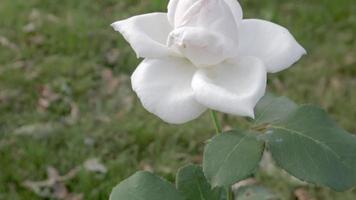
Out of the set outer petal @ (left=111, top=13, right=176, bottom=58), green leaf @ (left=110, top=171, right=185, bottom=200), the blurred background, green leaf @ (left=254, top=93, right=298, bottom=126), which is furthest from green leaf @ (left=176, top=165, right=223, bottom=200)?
the blurred background

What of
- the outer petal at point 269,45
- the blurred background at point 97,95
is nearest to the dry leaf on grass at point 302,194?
the blurred background at point 97,95

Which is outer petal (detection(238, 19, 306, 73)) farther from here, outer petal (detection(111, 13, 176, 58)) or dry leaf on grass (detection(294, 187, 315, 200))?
dry leaf on grass (detection(294, 187, 315, 200))

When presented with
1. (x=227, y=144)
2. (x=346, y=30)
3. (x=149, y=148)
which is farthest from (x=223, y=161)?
(x=346, y=30)

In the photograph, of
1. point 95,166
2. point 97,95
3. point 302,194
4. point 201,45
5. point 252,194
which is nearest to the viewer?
point 201,45

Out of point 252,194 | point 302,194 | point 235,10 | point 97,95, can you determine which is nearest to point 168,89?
point 235,10

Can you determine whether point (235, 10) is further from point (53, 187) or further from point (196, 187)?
point (53, 187)

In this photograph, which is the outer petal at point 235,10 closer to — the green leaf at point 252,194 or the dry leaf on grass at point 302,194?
the green leaf at point 252,194
